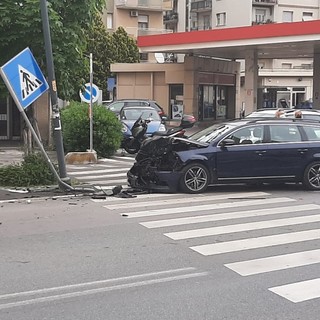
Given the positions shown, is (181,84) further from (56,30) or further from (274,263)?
(274,263)

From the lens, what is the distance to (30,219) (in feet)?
30.1

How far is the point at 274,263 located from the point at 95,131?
12724 mm

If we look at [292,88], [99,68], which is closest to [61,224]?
[99,68]

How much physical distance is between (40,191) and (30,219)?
2.76m

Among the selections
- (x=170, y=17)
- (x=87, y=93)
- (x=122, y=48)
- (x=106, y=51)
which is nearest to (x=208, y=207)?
(x=87, y=93)

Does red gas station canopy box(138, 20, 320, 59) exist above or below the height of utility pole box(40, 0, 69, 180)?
above

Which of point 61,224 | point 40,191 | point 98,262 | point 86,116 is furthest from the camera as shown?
point 86,116

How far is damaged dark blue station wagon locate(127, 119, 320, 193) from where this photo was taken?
1177 centimetres

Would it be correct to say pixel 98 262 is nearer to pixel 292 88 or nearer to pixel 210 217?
pixel 210 217

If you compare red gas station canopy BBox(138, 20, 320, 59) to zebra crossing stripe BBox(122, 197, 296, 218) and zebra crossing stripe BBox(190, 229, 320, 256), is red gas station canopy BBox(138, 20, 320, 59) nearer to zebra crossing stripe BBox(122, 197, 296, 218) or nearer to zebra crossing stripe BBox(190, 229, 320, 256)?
Answer: zebra crossing stripe BBox(122, 197, 296, 218)

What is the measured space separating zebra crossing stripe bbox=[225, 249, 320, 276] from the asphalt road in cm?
1

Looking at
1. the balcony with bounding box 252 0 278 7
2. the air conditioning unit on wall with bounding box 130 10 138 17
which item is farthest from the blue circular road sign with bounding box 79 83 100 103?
the balcony with bounding box 252 0 278 7

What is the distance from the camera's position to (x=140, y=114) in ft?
71.4

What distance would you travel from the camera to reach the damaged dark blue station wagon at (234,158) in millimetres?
11766
